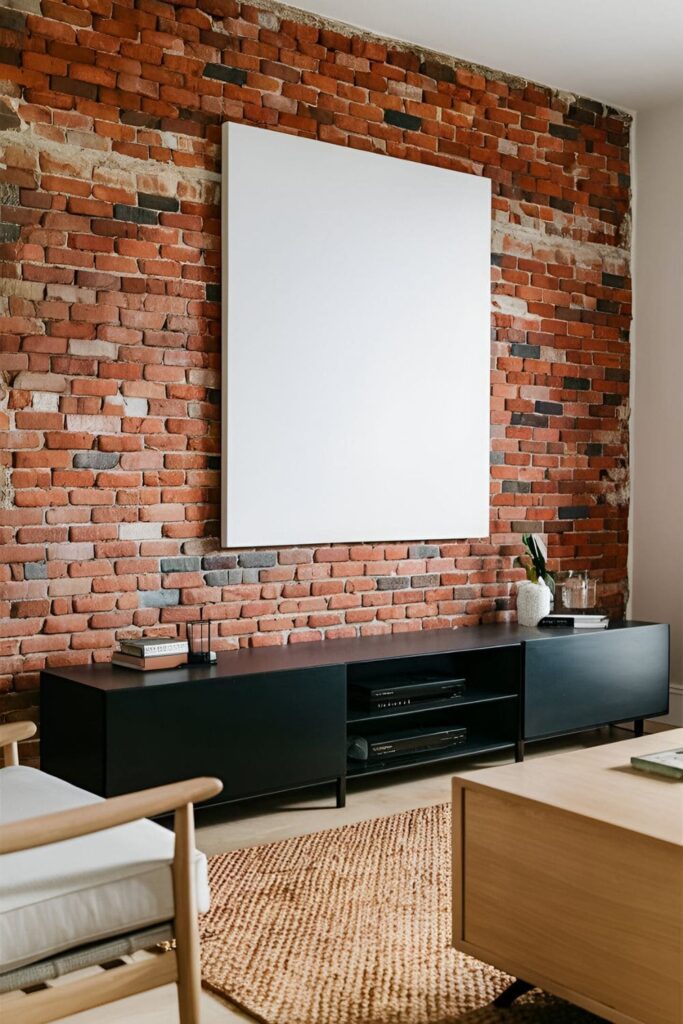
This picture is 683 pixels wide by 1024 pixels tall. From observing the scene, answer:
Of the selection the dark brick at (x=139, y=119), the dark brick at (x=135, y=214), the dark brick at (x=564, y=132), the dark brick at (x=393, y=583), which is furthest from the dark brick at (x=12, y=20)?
the dark brick at (x=564, y=132)

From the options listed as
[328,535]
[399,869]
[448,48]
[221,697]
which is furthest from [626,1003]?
[448,48]

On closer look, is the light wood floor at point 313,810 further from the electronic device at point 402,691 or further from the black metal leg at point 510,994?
the black metal leg at point 510,994

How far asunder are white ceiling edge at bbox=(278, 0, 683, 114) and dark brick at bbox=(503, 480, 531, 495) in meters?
1.91

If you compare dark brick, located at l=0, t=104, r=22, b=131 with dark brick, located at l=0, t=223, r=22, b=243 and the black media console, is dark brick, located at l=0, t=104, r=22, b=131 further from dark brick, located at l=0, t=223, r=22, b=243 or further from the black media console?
the black media console

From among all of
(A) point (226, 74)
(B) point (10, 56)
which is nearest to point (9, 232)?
(B) point (10, 56)

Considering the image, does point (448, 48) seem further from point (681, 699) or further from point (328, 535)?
point (681, 699)

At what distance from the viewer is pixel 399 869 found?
132 inches

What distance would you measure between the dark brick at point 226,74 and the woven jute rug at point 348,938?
2.83 metres

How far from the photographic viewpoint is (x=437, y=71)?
488 cm

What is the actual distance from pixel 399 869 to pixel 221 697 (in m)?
0.80

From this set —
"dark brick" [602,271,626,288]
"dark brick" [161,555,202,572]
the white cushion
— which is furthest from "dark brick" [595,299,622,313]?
the white cushion

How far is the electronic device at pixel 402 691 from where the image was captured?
13.6 ft

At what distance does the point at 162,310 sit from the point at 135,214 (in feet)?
1.17

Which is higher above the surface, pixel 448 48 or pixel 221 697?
pixel 448 48
